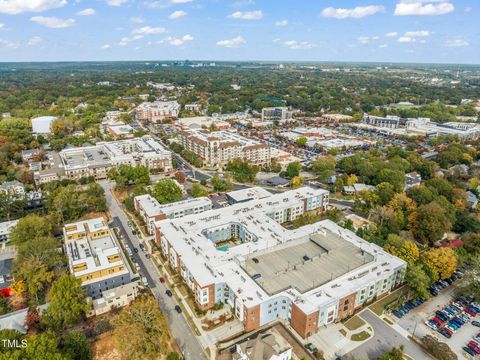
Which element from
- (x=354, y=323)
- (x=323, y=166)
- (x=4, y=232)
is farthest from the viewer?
(x=323, y=166)

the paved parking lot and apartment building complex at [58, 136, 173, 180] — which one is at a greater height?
apartment building complex at [58, 136, 173, 180]

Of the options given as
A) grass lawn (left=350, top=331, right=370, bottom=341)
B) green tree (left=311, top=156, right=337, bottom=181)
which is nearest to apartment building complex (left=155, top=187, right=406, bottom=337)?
grass lawn (left=350, top=331, right=370, bottom=341)

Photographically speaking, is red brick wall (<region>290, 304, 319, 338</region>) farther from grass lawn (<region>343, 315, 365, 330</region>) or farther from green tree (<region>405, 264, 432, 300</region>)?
green tree (<region>405, 264, 432, 300</region>)

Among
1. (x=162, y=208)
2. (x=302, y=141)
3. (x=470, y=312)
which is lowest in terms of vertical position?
(x=470, y=312)

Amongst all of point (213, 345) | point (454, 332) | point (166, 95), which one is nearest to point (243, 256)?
point (213, 345)

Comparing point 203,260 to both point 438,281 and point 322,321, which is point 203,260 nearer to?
point 322,321

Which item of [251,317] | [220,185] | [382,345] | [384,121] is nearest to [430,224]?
[382,345]

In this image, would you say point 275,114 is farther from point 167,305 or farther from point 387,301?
point 167,305
